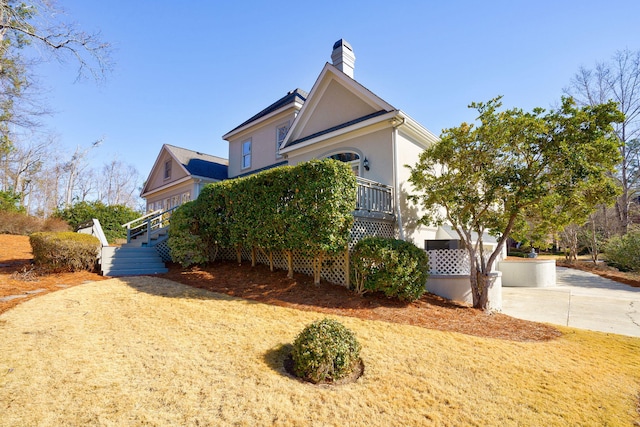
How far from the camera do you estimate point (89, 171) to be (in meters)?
38.3

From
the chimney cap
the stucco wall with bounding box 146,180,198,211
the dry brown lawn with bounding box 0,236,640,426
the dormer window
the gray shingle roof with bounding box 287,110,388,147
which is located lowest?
the dry brown lawn with bounding box 0,236,640,426

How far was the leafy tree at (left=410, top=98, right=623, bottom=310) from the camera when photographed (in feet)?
22.8

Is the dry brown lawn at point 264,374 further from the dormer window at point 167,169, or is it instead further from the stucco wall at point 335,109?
the dormer window at point 167,169

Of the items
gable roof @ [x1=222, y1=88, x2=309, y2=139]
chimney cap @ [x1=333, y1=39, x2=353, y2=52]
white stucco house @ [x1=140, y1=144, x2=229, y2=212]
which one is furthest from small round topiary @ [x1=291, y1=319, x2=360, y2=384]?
white stucco house @ [x1=140, y1=144, x2=229, y2=212]

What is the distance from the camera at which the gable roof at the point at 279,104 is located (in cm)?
1555

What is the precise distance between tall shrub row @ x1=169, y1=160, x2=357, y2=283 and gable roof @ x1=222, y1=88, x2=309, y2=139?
7.51 metres

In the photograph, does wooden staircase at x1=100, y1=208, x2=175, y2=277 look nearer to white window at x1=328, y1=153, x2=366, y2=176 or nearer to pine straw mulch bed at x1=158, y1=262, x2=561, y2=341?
pine straw mulch bed at x1=158, y1=262, x2=561, y2=341

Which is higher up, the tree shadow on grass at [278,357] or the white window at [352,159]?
the white window at [352,159]

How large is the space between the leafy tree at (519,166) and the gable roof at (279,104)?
877cm

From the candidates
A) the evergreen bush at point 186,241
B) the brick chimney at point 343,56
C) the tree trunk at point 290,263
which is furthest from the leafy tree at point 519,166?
the evergreen bush at point 186,241

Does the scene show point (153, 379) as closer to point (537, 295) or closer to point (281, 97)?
point (537, 295)

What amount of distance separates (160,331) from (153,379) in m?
1.53

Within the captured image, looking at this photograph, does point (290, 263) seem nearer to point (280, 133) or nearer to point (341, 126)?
point (341, 126)

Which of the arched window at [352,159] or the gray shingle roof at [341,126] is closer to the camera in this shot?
the gray shingle roof at [341,126]
